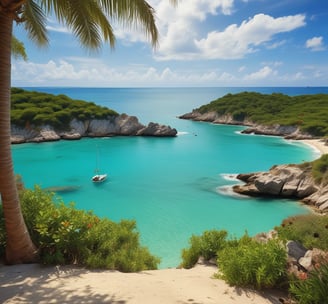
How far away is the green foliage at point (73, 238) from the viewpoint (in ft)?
27.1

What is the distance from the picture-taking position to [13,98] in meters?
74.0

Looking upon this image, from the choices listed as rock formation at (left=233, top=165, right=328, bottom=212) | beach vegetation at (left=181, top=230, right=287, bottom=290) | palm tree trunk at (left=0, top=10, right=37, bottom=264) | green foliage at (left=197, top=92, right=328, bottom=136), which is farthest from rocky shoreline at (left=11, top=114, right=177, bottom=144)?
beach vegetation at (left=181, top=230, right=287, bottom=290)

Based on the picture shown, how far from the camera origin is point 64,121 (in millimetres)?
69188

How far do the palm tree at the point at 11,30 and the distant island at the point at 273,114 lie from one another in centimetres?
6475

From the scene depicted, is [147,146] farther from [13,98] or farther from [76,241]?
[76,241]

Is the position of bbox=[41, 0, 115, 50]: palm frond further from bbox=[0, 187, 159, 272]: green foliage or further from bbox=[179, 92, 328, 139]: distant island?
bbox=[179, 92, 328, 139]: distant island

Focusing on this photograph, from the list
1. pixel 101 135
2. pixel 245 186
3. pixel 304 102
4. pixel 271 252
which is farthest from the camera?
pixel 304 102

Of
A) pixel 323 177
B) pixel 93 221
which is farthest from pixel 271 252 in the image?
pixel 323 177

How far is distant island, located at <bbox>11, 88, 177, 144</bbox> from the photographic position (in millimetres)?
63531

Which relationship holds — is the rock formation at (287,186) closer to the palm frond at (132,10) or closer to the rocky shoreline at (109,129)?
the palm frond at (132,10)

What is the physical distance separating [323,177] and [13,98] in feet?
233

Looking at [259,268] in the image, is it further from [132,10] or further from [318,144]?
[318,144]

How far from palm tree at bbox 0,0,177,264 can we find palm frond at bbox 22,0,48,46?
5 centimetres

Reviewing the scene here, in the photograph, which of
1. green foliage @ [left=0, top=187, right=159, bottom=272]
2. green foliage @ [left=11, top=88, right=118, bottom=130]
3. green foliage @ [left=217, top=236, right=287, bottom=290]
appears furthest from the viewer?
green foliage @ [left=11, top=88, right=118, bottom=130]
